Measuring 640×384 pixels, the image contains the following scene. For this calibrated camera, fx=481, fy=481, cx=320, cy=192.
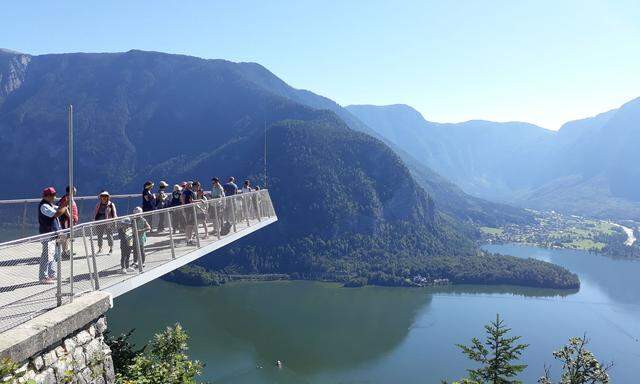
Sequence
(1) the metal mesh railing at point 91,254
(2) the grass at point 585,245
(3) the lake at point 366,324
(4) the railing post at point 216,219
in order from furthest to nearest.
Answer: (2) the grass at point 585,245, (3) the lake at point 366,324, (4) the railing post at point 216,219, (1) the metal mesh railing at point 91,254

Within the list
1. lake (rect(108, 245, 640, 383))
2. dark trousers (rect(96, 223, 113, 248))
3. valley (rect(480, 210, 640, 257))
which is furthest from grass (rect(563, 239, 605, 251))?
dark trousers (rect(96, 223, 113, 248))

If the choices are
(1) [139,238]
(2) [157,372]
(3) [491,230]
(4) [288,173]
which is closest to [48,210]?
(1) [139,238]

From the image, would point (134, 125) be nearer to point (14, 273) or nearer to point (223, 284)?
point (223, 284)

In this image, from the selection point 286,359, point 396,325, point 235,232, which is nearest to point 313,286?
point 396,325

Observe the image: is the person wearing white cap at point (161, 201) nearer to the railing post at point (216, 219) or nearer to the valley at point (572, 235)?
the railing post at point (216, 219)

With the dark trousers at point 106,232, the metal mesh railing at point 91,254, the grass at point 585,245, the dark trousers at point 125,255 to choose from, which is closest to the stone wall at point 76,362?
the metal mesh railing at point 91,254

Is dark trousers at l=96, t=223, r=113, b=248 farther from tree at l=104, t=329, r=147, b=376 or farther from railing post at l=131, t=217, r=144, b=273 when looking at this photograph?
tree at l=104, t=329, r=147, b=376

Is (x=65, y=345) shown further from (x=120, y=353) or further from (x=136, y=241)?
(x=120, y=353)
